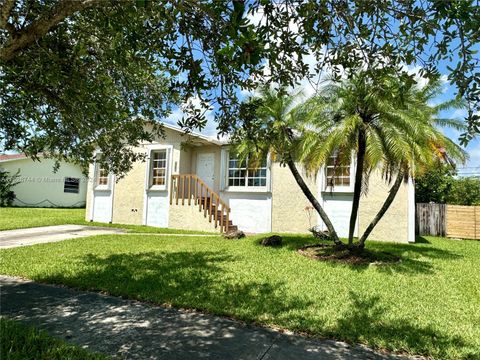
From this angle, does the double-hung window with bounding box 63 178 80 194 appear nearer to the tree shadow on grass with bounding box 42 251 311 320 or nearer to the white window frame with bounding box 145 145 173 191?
→ the white window frame with bounding box 145 145 173 191

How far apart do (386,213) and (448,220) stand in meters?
5.65

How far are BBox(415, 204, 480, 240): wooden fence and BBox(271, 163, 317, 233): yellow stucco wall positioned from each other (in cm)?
698

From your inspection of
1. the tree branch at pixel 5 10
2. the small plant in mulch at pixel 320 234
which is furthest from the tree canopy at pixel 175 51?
the small plant in mulch at pixel 320 234

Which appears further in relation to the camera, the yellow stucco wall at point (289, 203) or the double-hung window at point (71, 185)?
the double-hung window at point (71, 185)

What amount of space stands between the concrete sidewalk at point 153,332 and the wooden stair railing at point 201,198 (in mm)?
10094

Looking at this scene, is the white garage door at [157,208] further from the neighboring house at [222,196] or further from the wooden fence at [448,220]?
the wooden fence at [448,220]

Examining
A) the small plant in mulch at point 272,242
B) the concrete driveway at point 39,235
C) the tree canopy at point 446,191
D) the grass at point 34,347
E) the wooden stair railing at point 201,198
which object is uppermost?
the tree canopy at point 446,191

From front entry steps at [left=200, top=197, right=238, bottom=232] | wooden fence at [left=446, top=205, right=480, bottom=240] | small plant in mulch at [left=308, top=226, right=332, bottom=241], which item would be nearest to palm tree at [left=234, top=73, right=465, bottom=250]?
small plant in mulch at [left=308, top=226, right=332, bottom=241]

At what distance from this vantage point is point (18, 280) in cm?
684

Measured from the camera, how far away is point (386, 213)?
45.8ft

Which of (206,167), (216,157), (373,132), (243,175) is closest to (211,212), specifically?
(243,175)

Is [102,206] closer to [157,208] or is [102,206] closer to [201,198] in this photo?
[157,208]

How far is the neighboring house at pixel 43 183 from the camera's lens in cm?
2850

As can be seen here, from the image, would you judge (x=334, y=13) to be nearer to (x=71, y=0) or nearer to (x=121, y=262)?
(x=71, y=0)
